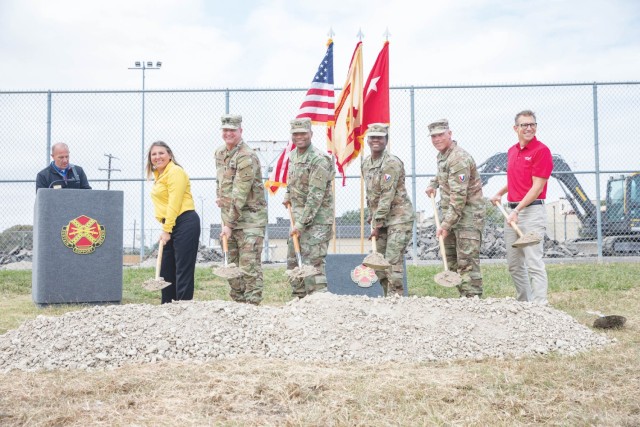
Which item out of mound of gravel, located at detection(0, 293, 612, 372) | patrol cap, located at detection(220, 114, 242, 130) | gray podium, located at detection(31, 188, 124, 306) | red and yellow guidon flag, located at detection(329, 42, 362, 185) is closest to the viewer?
mound of gravel, located at detection(0, 293, 612, 372)

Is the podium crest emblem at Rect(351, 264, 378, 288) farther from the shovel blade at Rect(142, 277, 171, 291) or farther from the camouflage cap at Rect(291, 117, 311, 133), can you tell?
the shovel blade at Rect(142, 277, 171, 291)

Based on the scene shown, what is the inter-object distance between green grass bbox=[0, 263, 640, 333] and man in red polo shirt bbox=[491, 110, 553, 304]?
0.67m

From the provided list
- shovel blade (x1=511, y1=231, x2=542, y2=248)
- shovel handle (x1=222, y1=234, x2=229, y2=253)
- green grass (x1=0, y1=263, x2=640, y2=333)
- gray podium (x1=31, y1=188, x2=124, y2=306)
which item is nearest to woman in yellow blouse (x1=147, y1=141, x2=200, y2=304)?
shovel handle (x1=222, y1=234, x2=229, y2=253)

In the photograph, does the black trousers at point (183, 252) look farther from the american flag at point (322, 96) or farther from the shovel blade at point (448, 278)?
the american flag at point (322, 96)

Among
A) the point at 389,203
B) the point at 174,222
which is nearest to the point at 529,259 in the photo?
the point at 389,203

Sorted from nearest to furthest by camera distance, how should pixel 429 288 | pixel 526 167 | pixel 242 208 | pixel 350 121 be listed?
1. pixel 526 167
2. pixel 242 208
3. pixel 350 121
4. pixel 429 288

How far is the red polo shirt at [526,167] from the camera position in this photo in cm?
636

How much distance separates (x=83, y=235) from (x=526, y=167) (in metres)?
5.24

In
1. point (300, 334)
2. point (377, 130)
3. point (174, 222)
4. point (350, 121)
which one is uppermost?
point (350, 121)

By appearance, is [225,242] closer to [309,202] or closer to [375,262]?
[309,202]

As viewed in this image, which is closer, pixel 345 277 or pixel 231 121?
pixel 231 121

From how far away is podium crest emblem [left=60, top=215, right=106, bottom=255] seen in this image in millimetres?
7777

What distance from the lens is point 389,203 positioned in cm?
678

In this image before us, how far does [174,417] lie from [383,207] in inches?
156
